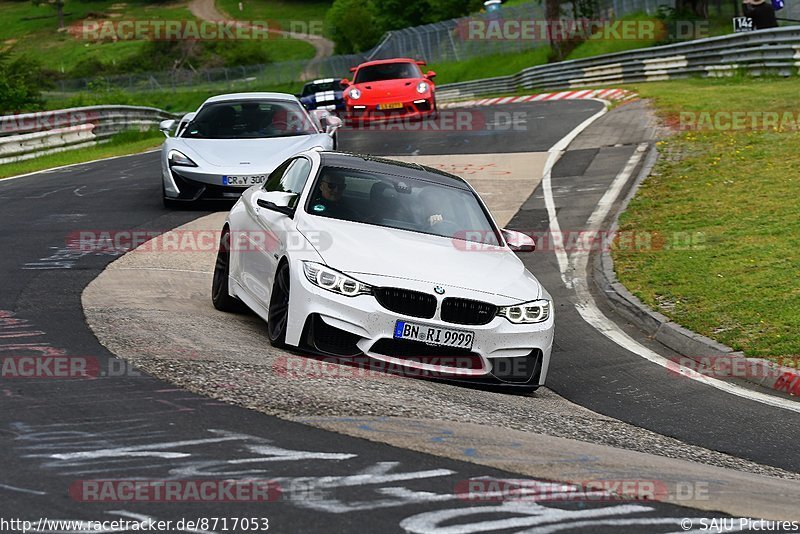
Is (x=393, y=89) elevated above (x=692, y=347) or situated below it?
above

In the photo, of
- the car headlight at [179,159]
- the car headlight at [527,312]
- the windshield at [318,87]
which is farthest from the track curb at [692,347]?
the windshield at [318,87]

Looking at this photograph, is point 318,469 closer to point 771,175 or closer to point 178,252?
point 178,252

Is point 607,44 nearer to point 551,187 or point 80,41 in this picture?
point 551,187

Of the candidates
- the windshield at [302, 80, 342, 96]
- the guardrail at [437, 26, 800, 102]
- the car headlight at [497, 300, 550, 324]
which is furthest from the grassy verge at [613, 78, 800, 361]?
the windshield at [302, 80, 342, 96]

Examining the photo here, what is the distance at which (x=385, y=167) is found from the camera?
10.3 m

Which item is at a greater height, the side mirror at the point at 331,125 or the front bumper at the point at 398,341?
the side mirror at the point at 331,125

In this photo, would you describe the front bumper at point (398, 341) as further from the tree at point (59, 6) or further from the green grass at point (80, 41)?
the tree at point (59, 6)

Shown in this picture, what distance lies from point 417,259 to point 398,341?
0.69m

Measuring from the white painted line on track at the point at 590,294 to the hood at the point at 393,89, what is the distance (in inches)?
295

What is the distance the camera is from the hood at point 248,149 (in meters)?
16.2

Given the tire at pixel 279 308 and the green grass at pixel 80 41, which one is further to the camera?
the green grass at pixel 80 41

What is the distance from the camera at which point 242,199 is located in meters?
11.1

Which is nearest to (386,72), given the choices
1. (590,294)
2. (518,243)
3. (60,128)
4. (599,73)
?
(60,128)

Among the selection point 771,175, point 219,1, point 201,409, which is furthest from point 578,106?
point 219,1
